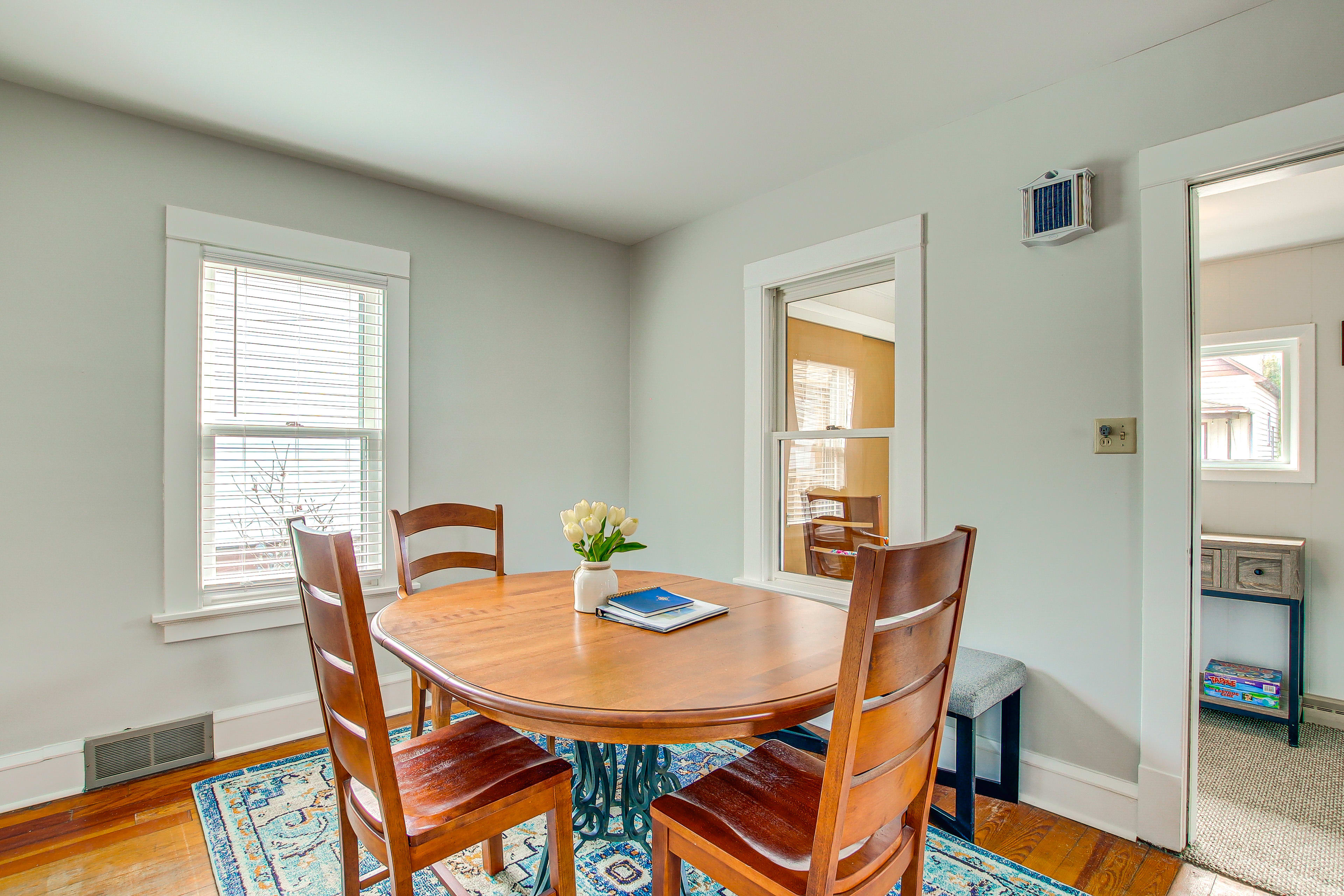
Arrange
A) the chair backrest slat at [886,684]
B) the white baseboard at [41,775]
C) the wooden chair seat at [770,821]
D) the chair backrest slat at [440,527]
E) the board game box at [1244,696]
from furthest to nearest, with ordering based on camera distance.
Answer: the board game box at [1244,696], the chair backrest slat at [440,527], the white baseboard at [41,775], the wooden chair seat at [770,821], the chair backrest slat at [886,684]

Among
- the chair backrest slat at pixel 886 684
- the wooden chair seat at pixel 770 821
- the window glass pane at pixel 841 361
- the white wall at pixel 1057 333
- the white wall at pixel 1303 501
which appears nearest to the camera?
the chair backrest slat at pixel 886 684

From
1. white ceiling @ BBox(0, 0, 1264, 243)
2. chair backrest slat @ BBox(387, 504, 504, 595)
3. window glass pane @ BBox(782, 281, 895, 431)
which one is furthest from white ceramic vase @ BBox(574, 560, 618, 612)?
white ceiling @ BBox(0, 0, 1264, 243)

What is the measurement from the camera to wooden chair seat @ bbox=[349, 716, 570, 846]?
1.32 meters

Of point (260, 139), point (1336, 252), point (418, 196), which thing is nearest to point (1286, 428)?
point (1336, 252)

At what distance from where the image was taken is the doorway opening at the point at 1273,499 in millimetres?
2658

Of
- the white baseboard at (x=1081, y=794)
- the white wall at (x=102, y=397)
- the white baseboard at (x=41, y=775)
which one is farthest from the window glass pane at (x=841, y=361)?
the white baseboard at (x=41, y=775)

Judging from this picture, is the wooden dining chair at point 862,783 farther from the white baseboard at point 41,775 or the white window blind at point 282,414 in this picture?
the white baseboard at point 41,775

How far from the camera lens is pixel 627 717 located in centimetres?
115

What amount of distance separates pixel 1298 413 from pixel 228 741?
17.2 ft

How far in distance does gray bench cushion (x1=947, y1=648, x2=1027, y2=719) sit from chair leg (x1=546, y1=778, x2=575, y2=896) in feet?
3.66

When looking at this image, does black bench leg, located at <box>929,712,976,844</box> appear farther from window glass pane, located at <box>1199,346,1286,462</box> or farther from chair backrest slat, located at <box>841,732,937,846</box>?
window glass pane, located at <box>1199,346,1286,462</box>

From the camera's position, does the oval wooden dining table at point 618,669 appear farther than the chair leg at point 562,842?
No

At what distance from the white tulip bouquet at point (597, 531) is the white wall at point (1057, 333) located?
137 cm

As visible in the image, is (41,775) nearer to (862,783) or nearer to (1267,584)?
(862,783)
